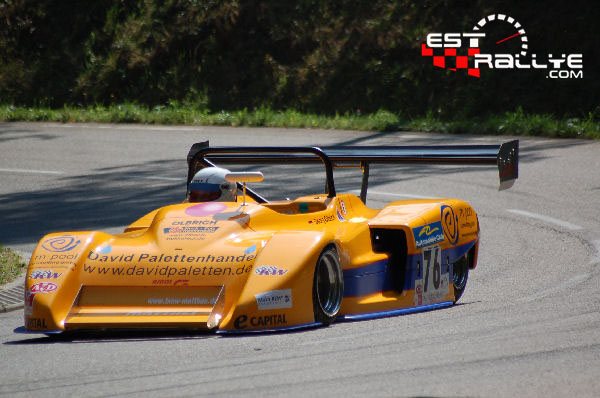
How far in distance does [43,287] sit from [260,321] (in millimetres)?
1560

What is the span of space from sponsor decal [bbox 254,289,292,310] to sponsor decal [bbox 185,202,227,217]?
110cm

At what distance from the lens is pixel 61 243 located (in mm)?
7094

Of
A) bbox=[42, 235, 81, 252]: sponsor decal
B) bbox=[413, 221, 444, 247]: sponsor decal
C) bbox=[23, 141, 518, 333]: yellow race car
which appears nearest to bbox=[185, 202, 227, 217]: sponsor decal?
bbox=[23, 141, 518, 333]: yellow race car

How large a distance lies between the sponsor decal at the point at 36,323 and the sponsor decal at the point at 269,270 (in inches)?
57.7

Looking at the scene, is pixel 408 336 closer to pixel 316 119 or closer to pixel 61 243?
pixel 61 243

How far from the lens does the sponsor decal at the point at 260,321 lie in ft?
20.4

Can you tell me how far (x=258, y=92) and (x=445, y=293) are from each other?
16.6m

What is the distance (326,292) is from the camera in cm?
672

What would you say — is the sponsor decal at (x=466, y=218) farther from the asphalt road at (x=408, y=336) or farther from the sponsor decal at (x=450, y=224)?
the asphalt road at (x=408, y=336)

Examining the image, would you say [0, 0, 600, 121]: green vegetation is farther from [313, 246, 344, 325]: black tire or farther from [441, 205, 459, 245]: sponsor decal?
[313, 246, 344, 325]: black tire

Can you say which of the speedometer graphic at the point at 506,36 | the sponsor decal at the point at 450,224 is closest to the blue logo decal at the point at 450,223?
the sponsor decal at the point at 450,224

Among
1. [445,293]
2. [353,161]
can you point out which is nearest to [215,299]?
[445,293]

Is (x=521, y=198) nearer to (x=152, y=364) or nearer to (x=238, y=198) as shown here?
(x=238, y=198)

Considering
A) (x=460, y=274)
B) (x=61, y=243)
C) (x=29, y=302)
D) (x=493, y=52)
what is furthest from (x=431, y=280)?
(x=493, y=52)
